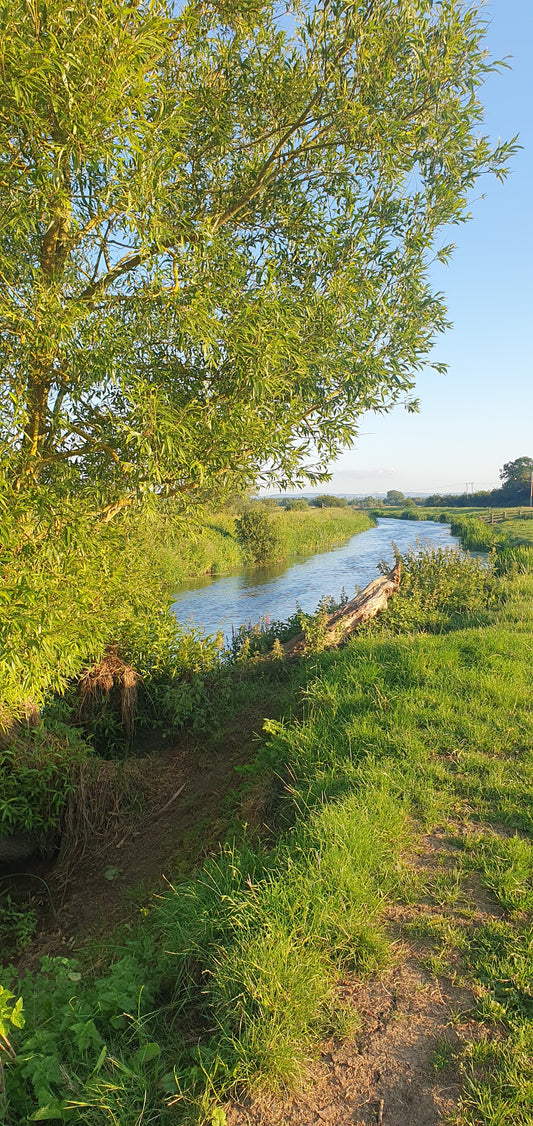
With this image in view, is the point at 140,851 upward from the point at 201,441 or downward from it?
downward

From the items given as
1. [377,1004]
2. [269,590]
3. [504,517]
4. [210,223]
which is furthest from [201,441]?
[504,517]

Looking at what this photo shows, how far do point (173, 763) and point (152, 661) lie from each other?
4.92 feet

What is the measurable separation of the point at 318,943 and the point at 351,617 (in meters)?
6.43

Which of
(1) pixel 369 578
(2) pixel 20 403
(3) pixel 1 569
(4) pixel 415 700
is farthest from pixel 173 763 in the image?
(1) pixel 369 578

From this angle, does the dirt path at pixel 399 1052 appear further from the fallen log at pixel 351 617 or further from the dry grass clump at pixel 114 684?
the fallen log at pixel 351 617

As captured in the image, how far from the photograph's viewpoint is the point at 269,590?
844 inches

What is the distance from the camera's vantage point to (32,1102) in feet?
8.37

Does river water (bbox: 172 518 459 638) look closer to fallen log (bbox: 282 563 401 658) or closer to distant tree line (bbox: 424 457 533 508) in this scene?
fallen log (bbox: 282 563 401 658)

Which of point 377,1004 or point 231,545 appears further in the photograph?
point 231,545

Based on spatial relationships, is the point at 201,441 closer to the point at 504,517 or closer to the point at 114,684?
the point at 114,684

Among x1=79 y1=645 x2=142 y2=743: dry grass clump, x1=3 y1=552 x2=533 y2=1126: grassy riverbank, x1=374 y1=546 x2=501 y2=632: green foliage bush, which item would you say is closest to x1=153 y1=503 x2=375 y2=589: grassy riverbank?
x1=374 y1=546 x2=501 y2=632: green foliage bush

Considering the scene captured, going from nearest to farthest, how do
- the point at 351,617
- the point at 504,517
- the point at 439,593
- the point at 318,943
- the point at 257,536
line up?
the point at 318,943, the point at 351,617, the point at 439,593, the point at 257,536, the point at 504,517

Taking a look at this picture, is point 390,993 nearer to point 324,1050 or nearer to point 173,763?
point 324,1050

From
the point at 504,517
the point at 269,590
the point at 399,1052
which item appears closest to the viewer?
the point at 399,1052
